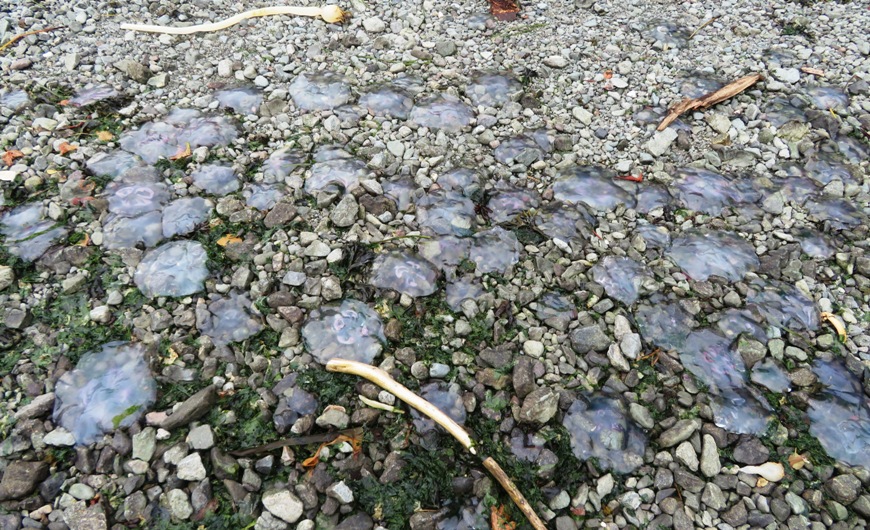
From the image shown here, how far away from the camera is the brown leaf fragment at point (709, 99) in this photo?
376cm

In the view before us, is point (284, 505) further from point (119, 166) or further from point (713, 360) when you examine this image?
point (119, 166)

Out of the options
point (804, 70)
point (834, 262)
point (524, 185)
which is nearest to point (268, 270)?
point (524, 185)

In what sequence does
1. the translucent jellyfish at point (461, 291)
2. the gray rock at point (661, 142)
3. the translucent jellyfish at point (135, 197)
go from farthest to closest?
the gray rock at point (661, 142) < the translucent jellyfish at point (135, 197) < the translucent jellyfish at point (461, 291)

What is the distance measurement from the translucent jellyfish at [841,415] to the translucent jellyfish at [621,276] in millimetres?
882

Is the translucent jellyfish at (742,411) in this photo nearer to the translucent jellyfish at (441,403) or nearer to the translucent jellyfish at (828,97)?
the translucent jellyfish at (441,403)

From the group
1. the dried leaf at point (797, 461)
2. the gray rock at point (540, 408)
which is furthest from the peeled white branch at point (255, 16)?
the dried leaf at point (797, 461)

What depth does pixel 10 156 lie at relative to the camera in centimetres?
352

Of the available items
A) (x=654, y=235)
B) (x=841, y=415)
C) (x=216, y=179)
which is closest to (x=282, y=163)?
(x=216, y=179)

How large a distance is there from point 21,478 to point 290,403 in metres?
1.09

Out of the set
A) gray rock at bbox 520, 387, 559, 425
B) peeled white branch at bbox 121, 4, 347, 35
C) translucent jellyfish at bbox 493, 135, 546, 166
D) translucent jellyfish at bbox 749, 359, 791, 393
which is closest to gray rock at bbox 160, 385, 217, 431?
gray rock at bbox 520, 387, 559, 425

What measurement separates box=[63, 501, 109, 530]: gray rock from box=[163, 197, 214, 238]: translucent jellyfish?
1458 mm

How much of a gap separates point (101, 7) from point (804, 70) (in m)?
5.42

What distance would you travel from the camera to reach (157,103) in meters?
3.90

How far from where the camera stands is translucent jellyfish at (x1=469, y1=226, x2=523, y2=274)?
3.06 m
